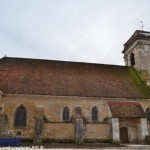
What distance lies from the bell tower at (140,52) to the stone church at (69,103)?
7.70ft

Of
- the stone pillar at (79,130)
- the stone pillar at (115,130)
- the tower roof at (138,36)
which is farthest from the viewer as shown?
the tower roof at (138,36)

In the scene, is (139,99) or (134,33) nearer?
(139,99)

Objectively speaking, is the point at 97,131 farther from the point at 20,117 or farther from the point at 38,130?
the point at 20,117

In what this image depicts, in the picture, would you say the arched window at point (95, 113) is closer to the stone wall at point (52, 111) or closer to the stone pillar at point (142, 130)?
the stone wall at point (52, 111)

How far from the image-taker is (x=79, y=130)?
21547mm

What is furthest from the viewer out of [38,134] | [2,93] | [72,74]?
[72,74]

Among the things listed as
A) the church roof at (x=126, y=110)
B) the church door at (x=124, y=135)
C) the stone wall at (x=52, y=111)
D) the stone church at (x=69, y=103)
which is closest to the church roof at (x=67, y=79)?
the stone church at (x=69, y=103)

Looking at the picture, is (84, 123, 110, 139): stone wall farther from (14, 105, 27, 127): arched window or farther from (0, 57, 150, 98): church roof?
(14, 105, 27, 127): arched window

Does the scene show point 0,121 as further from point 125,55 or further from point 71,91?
point 125,55

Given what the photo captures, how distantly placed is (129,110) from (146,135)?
9.99 ft

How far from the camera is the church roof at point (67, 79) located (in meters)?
23.9

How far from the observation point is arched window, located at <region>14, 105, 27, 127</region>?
2216 cm

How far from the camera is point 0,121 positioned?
2136 centimetres

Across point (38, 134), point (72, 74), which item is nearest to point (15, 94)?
point (38, 134)
